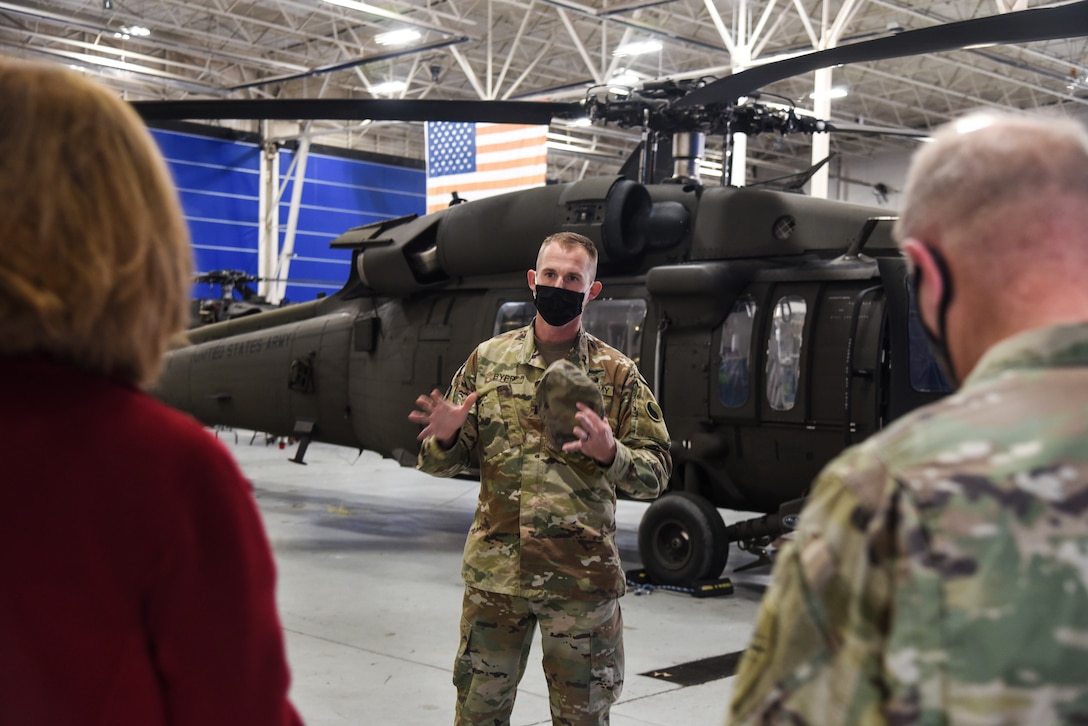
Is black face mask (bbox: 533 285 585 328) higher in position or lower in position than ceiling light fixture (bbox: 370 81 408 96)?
lower

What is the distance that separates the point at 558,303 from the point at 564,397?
1.69 ft

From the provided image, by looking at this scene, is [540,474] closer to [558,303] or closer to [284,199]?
[558,303]

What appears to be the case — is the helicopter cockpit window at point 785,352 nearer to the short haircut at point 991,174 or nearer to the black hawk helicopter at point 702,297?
the black hawk helicopter at point 702,297

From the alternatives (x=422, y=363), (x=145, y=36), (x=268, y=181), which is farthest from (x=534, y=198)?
(x=268, y=181)

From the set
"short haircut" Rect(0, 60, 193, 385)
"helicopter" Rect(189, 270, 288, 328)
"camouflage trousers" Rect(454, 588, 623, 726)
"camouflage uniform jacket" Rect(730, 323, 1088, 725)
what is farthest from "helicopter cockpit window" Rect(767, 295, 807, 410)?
"helicopter" Rect(189, 270, 288, 328)

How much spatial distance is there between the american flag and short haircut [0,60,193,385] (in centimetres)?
1411

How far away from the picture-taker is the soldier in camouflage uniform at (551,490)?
10.4 ft

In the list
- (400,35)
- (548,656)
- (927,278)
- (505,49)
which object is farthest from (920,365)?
(505,49)

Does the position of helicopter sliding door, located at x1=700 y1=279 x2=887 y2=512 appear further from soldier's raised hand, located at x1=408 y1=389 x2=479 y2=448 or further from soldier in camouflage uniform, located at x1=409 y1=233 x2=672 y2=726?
soldier's raised hand, located at x1=408 y1=389 x2=479 y2=448

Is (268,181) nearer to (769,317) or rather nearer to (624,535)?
(624,535)

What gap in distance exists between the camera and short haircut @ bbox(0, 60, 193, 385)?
4.07 ft

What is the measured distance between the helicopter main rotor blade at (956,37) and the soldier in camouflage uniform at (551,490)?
8.53 feet

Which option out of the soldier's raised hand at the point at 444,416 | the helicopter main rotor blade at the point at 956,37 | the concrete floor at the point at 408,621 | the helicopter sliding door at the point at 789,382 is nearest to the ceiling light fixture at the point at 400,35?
the concrete floor at the point at 408,621

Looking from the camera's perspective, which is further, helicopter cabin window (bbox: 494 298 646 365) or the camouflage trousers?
helicopter cabin window (bbox: 494 298 646 365)
